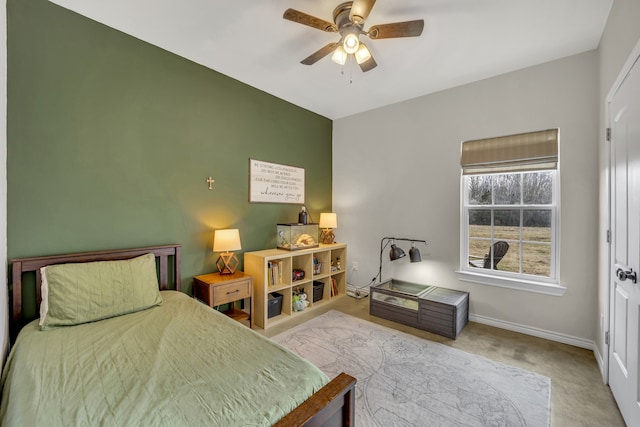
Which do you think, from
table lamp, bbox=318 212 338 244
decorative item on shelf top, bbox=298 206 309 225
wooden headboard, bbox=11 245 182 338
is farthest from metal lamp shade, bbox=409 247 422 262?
wooden headboard, bbox=11 245 182 338

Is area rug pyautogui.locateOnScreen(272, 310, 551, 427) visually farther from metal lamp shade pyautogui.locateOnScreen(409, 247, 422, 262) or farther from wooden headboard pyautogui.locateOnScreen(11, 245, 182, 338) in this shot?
wooden headboard pyautogui.locateOnScreen(11, 245, 182, 338)

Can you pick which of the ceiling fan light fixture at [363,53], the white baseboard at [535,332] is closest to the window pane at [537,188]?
the white baseboard at [535,332]

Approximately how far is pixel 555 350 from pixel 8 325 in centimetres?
418

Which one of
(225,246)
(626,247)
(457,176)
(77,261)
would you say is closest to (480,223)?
(457,176)

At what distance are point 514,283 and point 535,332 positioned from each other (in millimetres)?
488

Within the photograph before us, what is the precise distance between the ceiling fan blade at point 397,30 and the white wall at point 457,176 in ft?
5.35

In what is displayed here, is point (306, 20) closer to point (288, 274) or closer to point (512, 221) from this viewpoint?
point (288, 274)

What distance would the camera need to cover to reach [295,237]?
3383 millimetres

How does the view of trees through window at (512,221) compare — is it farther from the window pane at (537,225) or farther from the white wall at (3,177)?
the white wall at (3,177)

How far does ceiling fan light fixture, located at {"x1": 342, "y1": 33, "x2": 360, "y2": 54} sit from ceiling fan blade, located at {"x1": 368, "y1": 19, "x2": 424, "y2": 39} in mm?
105

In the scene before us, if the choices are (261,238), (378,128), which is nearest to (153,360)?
(261,238)

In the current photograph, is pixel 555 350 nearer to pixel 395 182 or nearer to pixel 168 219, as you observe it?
pixel 395 182

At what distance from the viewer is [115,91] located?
2285mm

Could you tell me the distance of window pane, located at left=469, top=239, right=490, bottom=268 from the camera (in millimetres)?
3064
